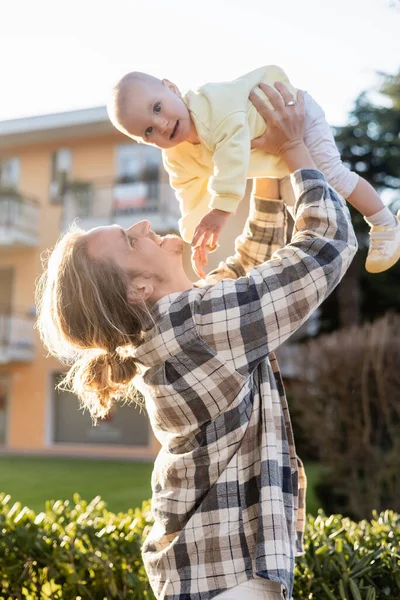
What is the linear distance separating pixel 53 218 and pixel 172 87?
16.4 m

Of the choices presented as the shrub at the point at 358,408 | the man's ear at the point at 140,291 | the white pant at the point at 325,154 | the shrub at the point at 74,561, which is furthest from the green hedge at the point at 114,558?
the shrub at the point at 358,408

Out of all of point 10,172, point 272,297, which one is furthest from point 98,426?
point 272,297

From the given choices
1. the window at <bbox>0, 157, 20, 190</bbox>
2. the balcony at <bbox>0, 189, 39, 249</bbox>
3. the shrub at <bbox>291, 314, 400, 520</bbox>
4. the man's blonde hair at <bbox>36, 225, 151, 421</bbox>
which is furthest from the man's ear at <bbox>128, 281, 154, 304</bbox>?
the window at <bbox>0, 157, 20, 190</bbox>

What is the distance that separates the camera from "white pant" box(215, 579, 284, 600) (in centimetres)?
178

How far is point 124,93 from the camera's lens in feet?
7.11

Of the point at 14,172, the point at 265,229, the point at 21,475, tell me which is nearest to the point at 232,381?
the point at 265,229

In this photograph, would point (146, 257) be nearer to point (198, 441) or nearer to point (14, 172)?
point (198, 441)

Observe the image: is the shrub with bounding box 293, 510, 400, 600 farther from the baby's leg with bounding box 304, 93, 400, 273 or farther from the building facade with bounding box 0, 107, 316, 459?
the building facade with bounding box 0, 107, 316, 459

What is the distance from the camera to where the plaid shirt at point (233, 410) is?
70.6 inches

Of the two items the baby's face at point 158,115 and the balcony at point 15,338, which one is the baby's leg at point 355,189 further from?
the balcony at point 15,338

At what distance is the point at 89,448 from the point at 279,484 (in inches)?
623

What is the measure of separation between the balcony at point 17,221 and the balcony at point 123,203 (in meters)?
1.47

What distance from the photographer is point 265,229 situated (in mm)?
2334

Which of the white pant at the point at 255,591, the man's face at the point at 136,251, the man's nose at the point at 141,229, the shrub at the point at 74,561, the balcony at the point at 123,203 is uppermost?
the balcony at the point at 123,203
